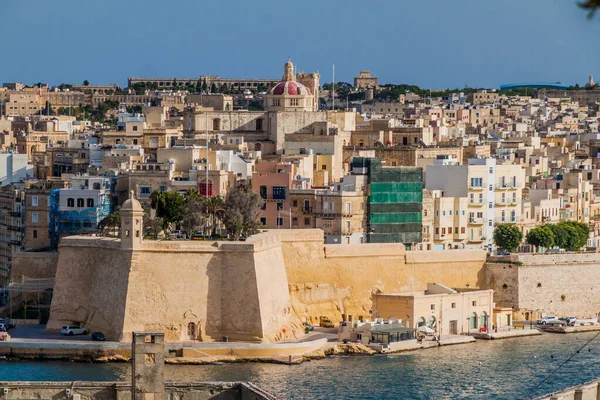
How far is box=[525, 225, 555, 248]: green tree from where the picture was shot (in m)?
46.8

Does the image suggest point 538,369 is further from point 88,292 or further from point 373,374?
point 88,292

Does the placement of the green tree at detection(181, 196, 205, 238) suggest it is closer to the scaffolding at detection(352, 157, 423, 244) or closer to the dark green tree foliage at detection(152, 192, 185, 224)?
the dark green tree foliage at detection(152, 192, 185, 224)

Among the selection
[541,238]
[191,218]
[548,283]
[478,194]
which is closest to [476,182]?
[478,194]

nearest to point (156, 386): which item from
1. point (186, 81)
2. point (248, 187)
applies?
point (248, 187)

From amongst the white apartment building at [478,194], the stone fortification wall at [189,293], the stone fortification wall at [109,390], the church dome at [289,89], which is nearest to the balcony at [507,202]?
the white apartment building at [478,194]

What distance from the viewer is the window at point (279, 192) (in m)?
44.5

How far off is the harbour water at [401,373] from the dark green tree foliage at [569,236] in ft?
27.1

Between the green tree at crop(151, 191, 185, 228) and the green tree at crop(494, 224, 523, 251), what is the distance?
8.28m

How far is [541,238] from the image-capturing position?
4675cm

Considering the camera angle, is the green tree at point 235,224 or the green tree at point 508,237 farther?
the green tree at point 508,237

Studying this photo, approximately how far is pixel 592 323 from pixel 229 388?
20.4 meters

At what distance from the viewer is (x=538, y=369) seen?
37.0m

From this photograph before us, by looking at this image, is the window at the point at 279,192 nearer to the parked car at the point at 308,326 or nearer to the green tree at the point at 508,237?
the parked car at the point at 308,326

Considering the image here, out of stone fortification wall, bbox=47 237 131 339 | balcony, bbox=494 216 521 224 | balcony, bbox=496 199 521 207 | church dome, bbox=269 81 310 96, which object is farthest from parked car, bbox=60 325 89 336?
church dome, bbox=269 81 310 96
